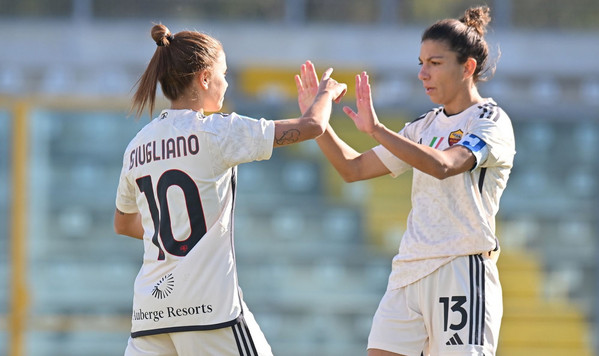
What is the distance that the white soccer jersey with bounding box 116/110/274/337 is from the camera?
310cm

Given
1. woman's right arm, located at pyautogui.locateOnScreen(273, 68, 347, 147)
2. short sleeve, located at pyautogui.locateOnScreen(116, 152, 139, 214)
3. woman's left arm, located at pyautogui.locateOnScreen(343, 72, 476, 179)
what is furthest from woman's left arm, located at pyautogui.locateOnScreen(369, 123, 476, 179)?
short sleeve, located at pyautogui.locateOnScreen(116, 152, 139, 214)

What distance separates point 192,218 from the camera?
122 inches

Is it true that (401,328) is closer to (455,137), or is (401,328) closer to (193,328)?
(455,137)

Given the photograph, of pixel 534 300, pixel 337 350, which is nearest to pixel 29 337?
pixel 337 350

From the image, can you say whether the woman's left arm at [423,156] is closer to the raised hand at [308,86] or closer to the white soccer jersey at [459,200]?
the white soccer jersey at [459,200]

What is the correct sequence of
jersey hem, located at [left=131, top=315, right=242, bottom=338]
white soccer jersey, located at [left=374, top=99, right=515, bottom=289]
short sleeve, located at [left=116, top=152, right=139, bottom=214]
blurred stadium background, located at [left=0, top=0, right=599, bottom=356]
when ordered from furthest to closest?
blurred stadium background, located at [left=0, top=0, right=599, bottom=356] < white soccer jersey, located at [left=374, top=99, right=515, bottom=289] < short sleeve, located at [left=116, top=152, right=139, bottom=214] < jersey hem, located at [left=131, top=315, right=242, bottom=338]

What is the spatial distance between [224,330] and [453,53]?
1.37 m

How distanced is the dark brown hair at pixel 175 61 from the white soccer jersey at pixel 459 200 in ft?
3.23

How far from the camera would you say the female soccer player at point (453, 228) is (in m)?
3.54

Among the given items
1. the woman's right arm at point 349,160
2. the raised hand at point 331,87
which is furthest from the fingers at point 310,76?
the raised hand at point 331,87

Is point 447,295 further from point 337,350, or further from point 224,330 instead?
point 337,350

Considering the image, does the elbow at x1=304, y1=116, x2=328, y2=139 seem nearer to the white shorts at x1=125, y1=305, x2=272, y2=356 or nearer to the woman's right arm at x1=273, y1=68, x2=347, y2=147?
the woman's right arm at x1=273, y1=68, x2=347, y2=147

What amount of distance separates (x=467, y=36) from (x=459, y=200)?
630 millimetres

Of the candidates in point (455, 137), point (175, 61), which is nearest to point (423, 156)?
point (455, 137)
